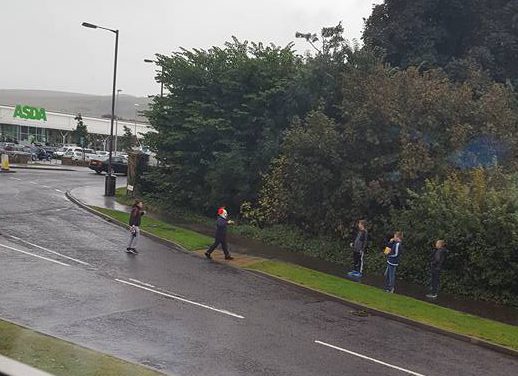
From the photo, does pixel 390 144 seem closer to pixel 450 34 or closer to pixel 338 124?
pixel 338 124

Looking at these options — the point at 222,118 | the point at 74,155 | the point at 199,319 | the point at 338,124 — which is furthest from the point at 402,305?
the point at 74,155

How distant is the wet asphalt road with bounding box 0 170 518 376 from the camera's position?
9438 mm

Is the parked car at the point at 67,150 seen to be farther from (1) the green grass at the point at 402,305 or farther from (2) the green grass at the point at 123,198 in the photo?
(1) the green grass at the point at 402,305

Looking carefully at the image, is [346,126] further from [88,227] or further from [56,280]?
[56,280]

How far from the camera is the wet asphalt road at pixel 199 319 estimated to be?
9438mm

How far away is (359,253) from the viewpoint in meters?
17.2

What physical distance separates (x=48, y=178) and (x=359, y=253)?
26.9m

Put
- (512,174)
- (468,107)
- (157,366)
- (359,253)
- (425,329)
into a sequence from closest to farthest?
(157,366), (425,329), (359,253), (512,174), (468,107)

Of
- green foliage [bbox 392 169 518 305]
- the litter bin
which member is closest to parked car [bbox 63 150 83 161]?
the litter bin

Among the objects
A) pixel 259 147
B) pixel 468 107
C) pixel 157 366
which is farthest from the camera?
pixel 259 147

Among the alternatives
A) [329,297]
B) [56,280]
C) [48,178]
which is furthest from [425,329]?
[48,178]

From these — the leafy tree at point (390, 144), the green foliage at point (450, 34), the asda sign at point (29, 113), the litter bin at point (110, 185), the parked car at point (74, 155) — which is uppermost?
the green foliage at point (450, 34)

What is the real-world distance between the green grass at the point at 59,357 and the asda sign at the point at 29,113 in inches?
3406

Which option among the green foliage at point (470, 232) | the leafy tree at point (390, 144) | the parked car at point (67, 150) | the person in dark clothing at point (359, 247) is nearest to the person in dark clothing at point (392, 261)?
the person in dark clothing at point (359, 247)
